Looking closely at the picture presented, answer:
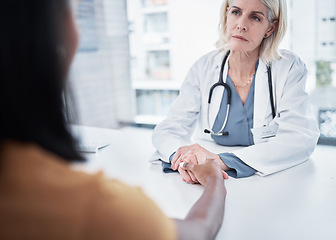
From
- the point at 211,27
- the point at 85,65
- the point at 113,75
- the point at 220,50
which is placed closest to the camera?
the point at 220,50

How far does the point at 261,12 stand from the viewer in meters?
1.25

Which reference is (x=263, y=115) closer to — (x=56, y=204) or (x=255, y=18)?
(x=255, y=18)

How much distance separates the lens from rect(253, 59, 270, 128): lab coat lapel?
1.28 m

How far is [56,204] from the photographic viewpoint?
1.30ft

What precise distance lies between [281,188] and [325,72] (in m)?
1.23

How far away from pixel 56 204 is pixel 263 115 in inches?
39.6

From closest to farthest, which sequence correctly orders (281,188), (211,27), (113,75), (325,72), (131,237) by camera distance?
(131,237), (281,188), (325,72), (211,27), (113,75)

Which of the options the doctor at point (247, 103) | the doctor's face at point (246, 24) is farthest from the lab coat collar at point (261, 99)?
the doctor's face at point (246, 24)

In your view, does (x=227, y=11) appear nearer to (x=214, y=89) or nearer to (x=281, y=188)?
(x=214, y=89)

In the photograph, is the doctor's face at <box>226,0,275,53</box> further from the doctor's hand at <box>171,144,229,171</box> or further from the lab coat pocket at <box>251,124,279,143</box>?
the doctor's hand at <box>171,144,229,171</box>

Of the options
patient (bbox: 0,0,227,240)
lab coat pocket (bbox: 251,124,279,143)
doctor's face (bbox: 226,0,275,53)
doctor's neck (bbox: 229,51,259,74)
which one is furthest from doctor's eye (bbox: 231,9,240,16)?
patient (bbox: 0,0,227,240)

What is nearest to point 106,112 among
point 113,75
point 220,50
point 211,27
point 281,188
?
point 113,75

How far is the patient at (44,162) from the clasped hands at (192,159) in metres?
0.56

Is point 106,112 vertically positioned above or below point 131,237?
below
